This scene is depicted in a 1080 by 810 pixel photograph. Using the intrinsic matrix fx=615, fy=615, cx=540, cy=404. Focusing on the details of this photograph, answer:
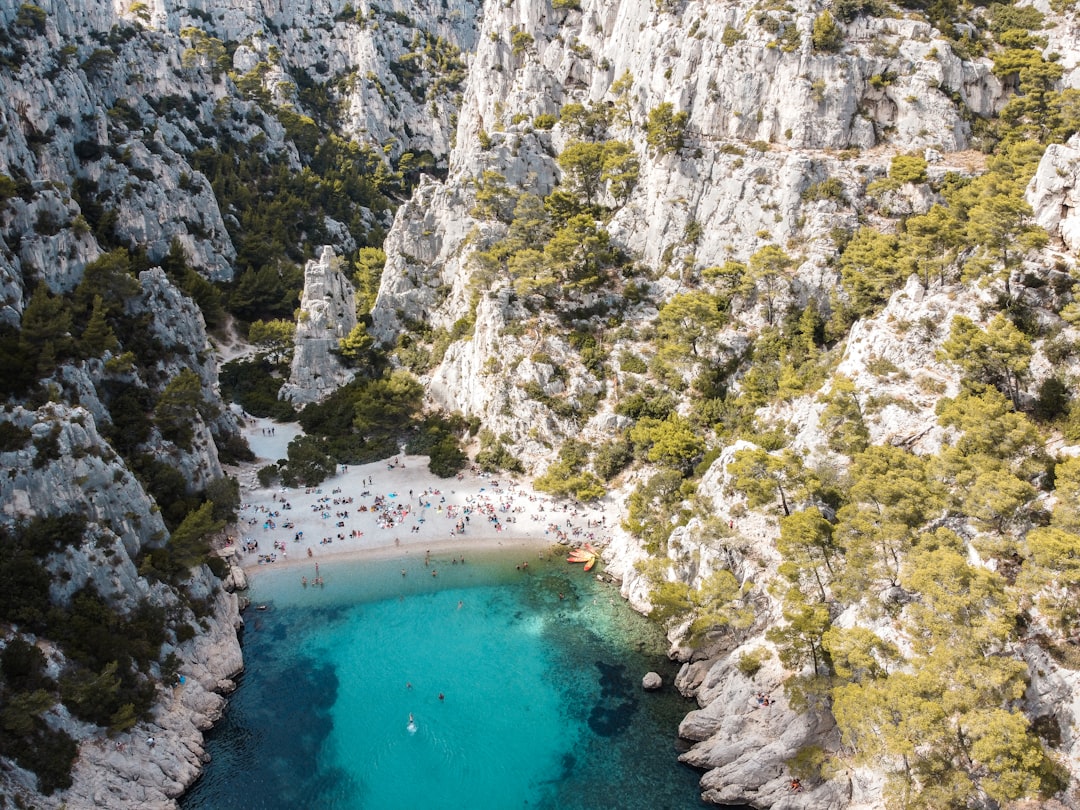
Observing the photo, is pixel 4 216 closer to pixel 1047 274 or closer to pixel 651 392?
pixel 651 392

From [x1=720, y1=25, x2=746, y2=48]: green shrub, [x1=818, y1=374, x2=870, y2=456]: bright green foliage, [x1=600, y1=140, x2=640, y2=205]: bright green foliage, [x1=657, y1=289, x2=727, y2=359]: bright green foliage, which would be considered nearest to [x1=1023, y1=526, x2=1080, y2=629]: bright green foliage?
[x1=818, y1=374, x2=870, y2=456]: bright green foliage

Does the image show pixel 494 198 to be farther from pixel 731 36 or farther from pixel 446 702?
pixel 446 702

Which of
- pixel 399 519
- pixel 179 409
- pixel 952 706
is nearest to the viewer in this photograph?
pixel 952 706

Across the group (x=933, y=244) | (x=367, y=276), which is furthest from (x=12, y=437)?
(x=933, y=244)

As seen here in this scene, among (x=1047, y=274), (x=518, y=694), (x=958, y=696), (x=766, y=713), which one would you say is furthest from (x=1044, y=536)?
(x=518, y=694)

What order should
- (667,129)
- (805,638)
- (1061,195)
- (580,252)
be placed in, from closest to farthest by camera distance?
(805,638) → (1061,195) → (667,129) → (580,252)
